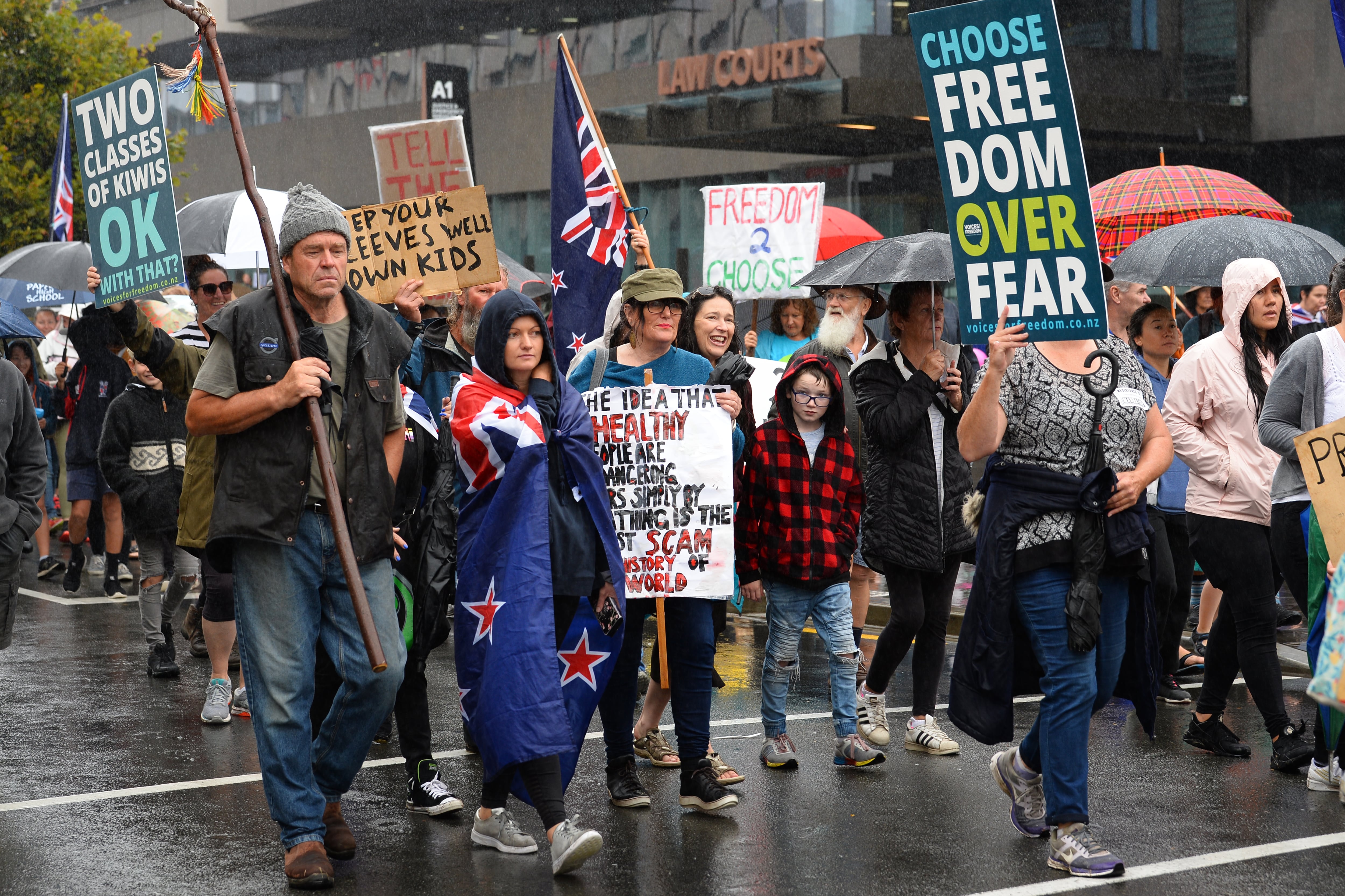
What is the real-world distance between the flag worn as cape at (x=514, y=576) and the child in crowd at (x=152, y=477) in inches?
154

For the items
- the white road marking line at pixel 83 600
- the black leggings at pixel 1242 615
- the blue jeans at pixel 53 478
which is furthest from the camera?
the blue jeans at pixel 53 478

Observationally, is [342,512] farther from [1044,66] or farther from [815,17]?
[815,17]

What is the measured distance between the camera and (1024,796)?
5.78 meters

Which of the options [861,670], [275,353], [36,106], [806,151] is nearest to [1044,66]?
[275,353]

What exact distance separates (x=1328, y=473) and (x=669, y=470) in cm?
246

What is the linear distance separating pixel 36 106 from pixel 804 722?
17535mm

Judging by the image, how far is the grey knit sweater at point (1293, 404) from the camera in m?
6.53

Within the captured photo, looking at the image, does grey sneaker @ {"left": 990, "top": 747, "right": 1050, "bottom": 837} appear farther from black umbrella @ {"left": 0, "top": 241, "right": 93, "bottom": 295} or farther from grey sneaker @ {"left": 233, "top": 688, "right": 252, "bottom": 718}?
black umbrella @ {"left": 0, "top": 241, "right": 93, "bottom": 295}

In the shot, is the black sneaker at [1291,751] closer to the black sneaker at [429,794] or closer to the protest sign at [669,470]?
the protest sign at [669,470]

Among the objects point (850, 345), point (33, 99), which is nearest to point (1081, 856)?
point (850, 345)

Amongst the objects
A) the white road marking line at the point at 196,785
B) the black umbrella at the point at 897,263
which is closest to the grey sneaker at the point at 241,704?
the white road marking line at the point at 196,785

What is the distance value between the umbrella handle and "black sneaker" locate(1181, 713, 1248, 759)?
235 cm

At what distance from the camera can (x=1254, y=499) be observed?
704 cm

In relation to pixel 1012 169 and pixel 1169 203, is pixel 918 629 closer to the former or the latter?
pixel 1012 169
